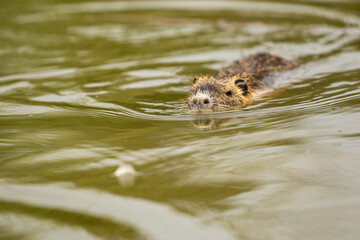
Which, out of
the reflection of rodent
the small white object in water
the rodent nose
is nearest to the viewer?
the small white object in water

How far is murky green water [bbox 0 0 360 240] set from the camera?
8.26 ft

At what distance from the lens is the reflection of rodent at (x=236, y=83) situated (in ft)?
16.7

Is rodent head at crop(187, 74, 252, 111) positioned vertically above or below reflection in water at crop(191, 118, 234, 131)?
above

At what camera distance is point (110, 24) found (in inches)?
421

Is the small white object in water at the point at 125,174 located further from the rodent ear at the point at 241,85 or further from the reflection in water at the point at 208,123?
the rodent ear at the point at 241,85

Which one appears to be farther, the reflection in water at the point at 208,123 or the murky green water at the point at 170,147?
the reflection in water at the point at 208,123

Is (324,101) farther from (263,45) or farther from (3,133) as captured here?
(263,45)

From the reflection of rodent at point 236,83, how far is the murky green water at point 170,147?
27cm

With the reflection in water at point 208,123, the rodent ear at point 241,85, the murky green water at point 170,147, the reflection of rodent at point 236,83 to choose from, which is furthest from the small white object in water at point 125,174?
the rodent ear at point 241,85

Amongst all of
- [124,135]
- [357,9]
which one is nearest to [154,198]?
[124,135]

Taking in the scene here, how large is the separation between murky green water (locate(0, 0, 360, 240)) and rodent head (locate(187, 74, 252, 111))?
0.27m

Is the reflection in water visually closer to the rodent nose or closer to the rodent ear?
the rodent nose

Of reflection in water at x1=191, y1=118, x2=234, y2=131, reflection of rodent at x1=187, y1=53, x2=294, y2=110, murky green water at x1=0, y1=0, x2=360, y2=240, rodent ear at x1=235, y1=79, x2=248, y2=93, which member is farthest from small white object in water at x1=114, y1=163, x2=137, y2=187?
rodent ear at x1=235, y1=79, x2=248, y2=93

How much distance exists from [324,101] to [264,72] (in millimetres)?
1795
